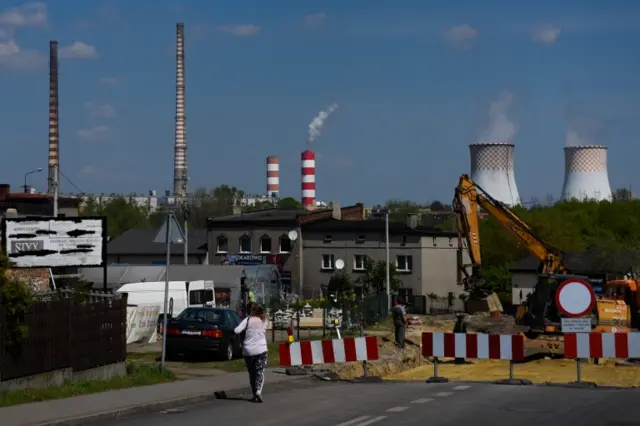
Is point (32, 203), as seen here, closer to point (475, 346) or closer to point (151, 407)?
point (475, 346)

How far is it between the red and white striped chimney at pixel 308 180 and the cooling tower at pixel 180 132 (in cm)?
1672

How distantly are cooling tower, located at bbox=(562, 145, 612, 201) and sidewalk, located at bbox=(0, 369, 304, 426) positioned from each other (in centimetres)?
12694

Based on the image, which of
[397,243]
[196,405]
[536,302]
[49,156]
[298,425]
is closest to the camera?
[298,425]

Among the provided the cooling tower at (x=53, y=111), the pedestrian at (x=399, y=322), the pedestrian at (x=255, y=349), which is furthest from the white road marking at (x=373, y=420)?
the cooling tower at (x=53, y=111)

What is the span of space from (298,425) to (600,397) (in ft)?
23.2

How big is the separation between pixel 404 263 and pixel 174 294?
37.8 m

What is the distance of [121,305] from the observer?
23578 mm

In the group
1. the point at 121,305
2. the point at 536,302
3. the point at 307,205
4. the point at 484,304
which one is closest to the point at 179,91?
the point at 307,205

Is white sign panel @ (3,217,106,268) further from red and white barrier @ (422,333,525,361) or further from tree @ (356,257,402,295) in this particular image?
tree @ (356,257,402,295)

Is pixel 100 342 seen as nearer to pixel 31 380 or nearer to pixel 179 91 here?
pixel 31 380

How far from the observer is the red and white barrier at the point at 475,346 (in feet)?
78.5

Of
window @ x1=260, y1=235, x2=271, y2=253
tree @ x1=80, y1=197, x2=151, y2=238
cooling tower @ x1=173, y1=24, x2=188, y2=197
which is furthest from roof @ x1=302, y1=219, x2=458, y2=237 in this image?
cooling tower @ x1=173, y1=24, x2=188, y2=197

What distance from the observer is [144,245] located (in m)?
93.8

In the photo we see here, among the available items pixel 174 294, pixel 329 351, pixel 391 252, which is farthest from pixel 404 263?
pixel 329 351
